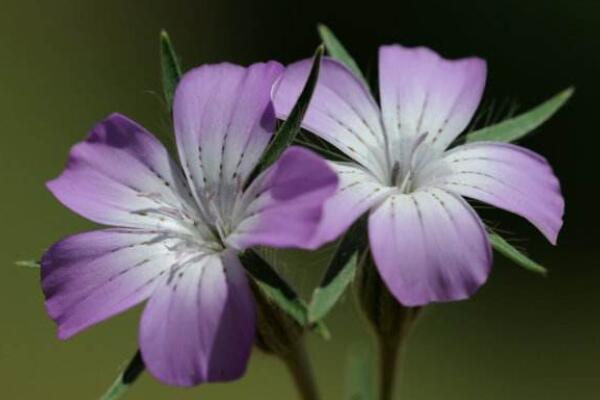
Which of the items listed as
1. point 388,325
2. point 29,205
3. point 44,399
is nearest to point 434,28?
point 29,205

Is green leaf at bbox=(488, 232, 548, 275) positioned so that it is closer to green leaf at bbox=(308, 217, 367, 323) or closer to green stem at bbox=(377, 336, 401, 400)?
green leaf at bbox=(308, 217, 367, 323)

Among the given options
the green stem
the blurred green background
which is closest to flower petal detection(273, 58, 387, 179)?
the green stem

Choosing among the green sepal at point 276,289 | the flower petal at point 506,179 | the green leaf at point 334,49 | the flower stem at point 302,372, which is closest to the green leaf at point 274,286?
the green sepal at point 276,289

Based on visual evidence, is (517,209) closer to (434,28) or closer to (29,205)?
(434,28)

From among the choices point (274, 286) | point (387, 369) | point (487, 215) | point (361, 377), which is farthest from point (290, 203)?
point (487, 215)

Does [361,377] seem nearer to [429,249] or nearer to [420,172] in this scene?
[420,172]

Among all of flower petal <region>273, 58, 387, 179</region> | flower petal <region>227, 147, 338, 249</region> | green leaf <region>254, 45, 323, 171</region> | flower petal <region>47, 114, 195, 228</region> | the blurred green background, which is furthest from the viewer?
the blurred green background

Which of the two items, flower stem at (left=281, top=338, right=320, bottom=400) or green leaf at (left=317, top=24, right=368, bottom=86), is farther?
green leaf at (left=317, top=24, right=368, bottom=86)
